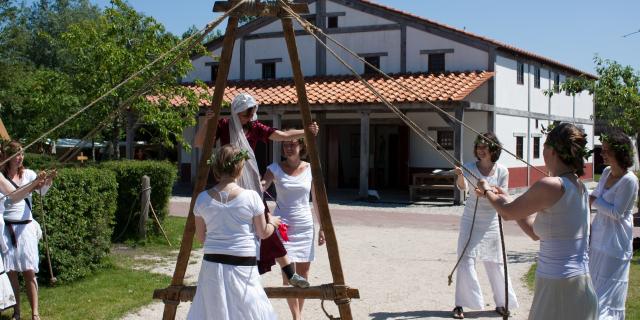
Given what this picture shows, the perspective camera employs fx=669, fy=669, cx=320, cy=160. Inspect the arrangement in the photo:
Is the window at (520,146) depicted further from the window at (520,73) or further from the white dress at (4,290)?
the white dress at (4,290)

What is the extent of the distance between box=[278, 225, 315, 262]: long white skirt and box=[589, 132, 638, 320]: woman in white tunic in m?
2.34

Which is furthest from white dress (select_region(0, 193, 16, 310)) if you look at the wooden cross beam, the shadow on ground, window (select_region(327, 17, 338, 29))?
window (select_region(327, 17, 338, 29))

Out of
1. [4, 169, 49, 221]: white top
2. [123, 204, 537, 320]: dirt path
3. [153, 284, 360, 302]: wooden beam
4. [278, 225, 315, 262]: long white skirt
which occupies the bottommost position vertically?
[123, 204, 537, 320]: dirt path

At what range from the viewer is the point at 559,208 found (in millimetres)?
3576

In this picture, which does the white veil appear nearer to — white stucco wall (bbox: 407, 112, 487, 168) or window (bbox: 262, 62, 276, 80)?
white stucco wall (bbox: 407, 112, 487, 168)

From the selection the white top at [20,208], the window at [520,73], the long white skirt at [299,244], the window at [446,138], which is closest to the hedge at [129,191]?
the white top at [20,208]

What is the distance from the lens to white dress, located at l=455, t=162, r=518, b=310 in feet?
21.5

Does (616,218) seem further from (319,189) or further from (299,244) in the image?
(299,244)

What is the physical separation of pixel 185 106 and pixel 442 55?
9.31m

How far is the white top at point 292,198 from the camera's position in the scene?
5.99 meters

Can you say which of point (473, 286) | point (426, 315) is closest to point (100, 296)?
point (426, 315)

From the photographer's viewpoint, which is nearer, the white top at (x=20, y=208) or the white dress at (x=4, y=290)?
the white dress at (x=4, y=290)

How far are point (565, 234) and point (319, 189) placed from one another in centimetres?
181

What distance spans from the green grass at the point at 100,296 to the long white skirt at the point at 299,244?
6.10 feet
